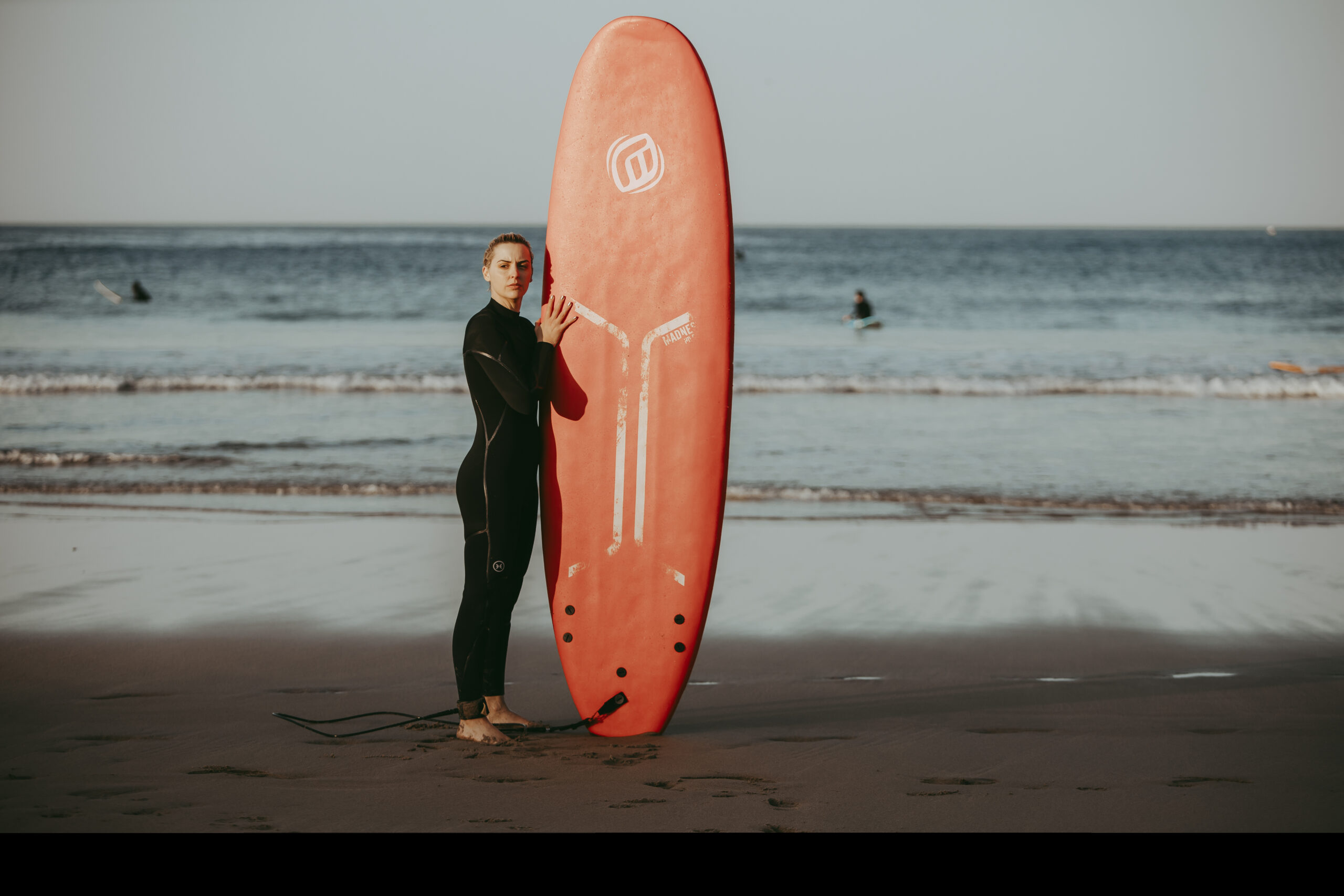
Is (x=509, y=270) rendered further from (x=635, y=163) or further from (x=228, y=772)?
(x=228, y=772)

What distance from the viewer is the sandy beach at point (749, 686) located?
2336 millimetres

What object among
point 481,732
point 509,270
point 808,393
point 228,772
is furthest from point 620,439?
point 808,393

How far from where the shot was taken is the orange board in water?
290 centimetres

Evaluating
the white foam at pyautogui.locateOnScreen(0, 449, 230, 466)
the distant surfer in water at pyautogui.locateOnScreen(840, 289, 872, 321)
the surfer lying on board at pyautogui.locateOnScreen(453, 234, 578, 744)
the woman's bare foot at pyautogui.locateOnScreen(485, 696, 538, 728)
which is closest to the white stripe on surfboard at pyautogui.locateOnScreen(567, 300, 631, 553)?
the surfer lying on board at pyautogui.locateOnScreen(453, 234, 578, 744)

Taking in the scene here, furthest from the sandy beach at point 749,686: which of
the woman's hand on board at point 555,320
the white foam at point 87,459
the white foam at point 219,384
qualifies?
the white foam at point 219,384

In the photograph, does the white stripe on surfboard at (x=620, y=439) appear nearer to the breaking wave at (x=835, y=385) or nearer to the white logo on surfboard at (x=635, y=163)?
the white logo on surfboard at (x=635, y=163)

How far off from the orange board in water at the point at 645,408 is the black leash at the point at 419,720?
0.02 meters

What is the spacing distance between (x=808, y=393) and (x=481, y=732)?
7.28 meters

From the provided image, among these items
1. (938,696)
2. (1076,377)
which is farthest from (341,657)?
(1076,377)

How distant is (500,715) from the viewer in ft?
9.21

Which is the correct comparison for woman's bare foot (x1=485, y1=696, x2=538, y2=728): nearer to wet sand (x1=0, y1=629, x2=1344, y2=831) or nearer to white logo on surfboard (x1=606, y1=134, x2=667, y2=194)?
wet sand (x1=0, y1=629, x2=1344, y2=831)

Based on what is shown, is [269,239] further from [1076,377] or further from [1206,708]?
[1206,708]

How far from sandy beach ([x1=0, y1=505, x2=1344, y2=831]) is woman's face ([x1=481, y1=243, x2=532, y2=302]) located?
120 cm

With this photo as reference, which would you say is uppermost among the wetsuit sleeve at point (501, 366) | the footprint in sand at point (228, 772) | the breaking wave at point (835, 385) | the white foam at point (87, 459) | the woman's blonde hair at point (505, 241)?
the breaking wave at point (835, 385)
